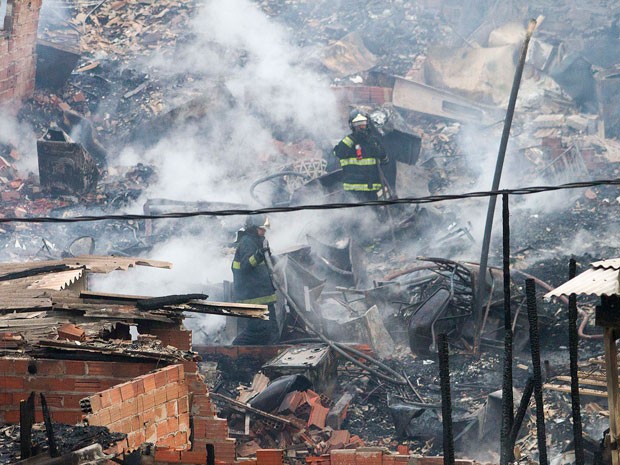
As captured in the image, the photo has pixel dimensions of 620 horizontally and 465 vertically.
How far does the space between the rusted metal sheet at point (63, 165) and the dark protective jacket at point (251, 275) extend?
667 centimetres

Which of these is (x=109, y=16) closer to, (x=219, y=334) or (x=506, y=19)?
(x=506, y=19)

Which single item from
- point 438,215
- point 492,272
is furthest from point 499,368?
point 438,215

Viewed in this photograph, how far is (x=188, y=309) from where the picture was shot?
7.66 meters

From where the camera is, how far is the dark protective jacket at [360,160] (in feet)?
51.6

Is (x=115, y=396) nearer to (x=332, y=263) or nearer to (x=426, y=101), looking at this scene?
(x=332, y=263)

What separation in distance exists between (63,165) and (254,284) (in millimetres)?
7069

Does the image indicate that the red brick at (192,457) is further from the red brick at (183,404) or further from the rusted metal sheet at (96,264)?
the rusted metal sheet at (96,264)

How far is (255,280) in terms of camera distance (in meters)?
12.8

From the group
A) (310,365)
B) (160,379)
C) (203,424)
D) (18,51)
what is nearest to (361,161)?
(310,365)

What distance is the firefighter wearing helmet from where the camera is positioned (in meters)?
15.7

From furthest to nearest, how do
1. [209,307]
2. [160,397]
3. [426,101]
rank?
[426,101]
[209,307]
[160,397]

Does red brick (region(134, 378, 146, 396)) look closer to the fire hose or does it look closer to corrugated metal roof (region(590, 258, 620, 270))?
corrugated metal roof (region(590, 258, 620, 270))

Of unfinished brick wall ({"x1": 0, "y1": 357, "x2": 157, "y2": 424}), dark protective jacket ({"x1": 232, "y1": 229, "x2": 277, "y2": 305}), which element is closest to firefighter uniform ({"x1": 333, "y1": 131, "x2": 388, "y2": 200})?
dark protective jacket ({"x1": 232, "y1": 229, "x2": 277, "y2": 305})

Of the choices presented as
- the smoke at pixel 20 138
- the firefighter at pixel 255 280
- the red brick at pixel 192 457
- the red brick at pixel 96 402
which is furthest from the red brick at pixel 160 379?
the smoke at pixel 20 138
